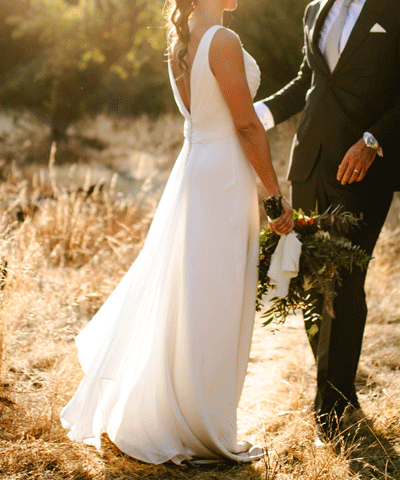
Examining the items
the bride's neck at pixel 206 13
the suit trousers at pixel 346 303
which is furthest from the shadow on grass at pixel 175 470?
the bride's neck at pixel 206 13

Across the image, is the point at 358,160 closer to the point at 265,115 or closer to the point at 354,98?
the point at 354,98

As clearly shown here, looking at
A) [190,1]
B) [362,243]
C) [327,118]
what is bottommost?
[362,243]

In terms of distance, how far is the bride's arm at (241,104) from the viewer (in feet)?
7.23

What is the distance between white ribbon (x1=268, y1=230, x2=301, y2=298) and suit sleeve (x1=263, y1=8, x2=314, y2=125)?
3.06 feet

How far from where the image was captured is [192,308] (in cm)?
240

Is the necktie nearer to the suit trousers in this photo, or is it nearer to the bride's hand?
the suit trousers

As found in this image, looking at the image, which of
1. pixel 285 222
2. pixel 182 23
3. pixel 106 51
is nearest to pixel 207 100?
pixel 182 23

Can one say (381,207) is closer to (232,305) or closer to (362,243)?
(362,243)

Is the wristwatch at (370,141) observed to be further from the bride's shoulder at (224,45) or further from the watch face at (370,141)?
the bride's shoulder at (224,45)

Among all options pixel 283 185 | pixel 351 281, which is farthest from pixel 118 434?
pixel 283 185

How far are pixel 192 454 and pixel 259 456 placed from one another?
294mm

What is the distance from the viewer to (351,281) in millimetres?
2820

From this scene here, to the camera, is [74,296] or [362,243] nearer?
[362,243]

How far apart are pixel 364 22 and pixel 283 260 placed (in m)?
1.23
